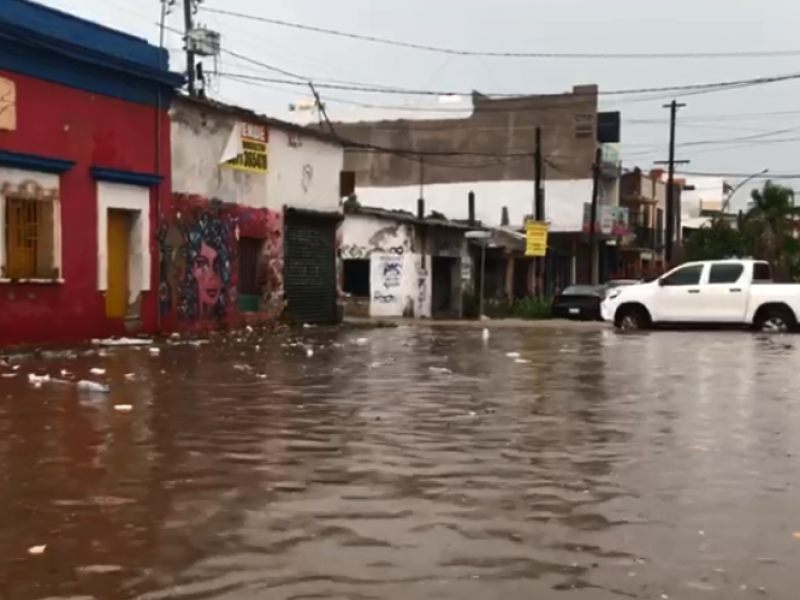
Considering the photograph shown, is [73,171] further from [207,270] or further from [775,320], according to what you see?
[775,320]

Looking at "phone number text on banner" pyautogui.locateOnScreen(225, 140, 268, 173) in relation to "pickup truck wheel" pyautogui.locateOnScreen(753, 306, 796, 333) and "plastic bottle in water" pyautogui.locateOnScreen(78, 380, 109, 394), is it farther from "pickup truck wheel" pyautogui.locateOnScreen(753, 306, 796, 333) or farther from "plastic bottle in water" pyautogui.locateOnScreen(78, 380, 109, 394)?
"plastic bottle in water" pyautogui.locateOnScreen(78, 380, 109, 394)

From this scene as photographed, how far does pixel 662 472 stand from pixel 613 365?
881 centimetres

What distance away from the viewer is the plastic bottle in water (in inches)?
481

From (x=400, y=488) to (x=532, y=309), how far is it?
35.2m

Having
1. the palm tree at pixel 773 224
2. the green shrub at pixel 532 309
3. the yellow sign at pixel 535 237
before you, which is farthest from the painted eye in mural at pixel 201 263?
the palm tree at pixel 773 224

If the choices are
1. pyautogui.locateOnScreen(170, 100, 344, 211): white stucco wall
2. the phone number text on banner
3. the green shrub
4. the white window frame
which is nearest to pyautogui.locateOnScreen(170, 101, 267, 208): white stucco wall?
pyautogui.locateOnScreen(170, 100, 344, 211): white stucco wall

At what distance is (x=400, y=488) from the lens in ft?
23.4

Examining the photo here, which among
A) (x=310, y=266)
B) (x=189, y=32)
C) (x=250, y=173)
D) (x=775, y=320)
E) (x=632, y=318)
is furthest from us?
(x=189, y=32)

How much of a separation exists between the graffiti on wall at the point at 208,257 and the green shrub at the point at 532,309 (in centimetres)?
1549

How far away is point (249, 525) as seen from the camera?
19.9 feet

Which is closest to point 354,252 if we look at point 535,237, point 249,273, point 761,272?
point 535,237

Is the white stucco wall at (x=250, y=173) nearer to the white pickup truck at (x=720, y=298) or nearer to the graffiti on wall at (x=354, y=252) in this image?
the graffiti on wall at (x=354, y=252)

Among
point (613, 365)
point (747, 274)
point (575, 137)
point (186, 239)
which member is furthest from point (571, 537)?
point (575, 137)

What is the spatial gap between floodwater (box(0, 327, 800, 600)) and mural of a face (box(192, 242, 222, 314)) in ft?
31.8
